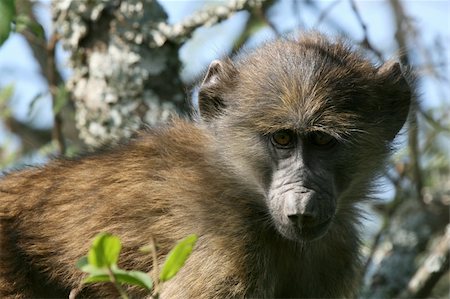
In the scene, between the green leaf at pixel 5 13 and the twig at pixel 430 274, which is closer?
the green leaf at pixel 5 13

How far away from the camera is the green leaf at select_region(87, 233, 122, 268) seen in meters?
3.74

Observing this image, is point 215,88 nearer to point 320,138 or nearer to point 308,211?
point 320,138

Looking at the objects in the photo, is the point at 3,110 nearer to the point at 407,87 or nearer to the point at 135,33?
the point at 135,33

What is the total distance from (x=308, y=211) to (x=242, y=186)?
1.06 m

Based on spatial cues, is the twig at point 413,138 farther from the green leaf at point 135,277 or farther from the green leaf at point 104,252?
the green leaf at point 104,252

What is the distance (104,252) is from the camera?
3.77 meters

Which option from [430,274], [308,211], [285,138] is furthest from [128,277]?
[430,274]

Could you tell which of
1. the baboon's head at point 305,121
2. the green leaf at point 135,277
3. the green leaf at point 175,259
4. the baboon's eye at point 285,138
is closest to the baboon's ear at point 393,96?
the baboon's head at point 305,121

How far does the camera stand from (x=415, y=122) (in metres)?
7.79

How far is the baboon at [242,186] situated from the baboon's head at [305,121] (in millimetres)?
11

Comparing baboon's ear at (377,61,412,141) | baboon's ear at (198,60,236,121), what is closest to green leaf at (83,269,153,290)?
baboon's ear at (198,60,236,121)

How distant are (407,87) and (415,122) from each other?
1.03 m

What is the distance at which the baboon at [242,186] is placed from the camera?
6305 mm

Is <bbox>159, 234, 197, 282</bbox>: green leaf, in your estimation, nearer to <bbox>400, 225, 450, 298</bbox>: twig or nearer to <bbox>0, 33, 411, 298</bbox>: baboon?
<bbox>0, 33, 411, 298</bbox>: baboon
